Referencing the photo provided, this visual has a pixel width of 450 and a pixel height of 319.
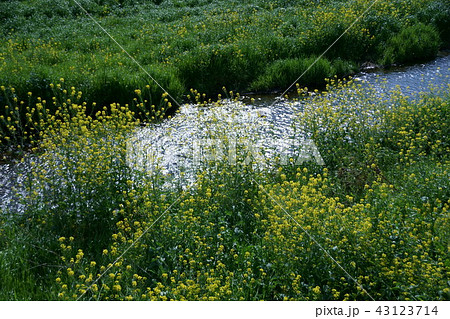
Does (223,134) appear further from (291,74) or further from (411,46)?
(411,46)

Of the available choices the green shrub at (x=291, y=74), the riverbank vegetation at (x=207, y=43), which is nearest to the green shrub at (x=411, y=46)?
the riverbank vegetation at (x=207, y=43)

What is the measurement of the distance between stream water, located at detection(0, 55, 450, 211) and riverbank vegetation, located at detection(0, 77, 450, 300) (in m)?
0.22

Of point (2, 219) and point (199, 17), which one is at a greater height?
point (199, 17)

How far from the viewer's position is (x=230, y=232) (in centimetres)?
538

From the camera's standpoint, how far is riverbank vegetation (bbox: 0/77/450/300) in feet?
14.0

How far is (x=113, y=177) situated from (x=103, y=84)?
4.68m

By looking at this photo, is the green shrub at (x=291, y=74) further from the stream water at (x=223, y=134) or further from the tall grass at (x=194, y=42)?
the stream water at (x=223, y=134)

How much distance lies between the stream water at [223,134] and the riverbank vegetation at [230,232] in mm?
224

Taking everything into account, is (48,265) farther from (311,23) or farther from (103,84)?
(311,23)

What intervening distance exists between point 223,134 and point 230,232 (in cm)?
206

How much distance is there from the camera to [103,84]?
10.1 m
